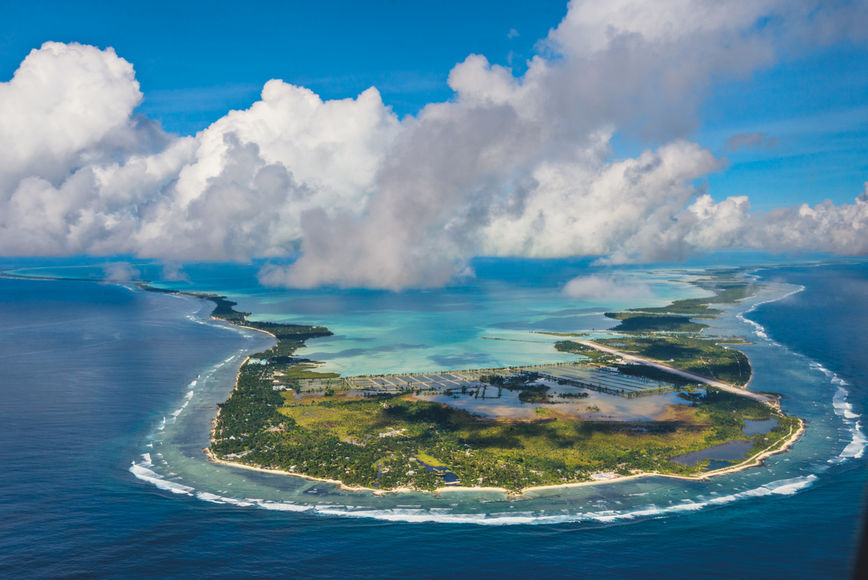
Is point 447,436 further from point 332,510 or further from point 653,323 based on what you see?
point 653,323

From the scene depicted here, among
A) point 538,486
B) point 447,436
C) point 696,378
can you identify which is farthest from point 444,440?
point 696,378

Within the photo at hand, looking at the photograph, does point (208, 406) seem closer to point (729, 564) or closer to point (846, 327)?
point (729, 564)

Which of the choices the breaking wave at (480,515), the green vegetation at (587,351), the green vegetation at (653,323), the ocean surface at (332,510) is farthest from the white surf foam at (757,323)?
the breaking wave at (480,515)

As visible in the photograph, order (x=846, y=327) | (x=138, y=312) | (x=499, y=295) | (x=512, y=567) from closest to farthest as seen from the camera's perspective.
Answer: (x=512, y=567)
(x=846, y=327)
(x=138, y=312)
(x=499, y=295)

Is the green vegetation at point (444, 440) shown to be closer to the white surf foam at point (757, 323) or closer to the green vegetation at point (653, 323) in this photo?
the white surf foam at point (757, 323)

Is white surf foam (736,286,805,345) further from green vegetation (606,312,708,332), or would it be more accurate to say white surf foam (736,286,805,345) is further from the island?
the island

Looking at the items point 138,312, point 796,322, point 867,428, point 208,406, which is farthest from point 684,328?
point 138,312
